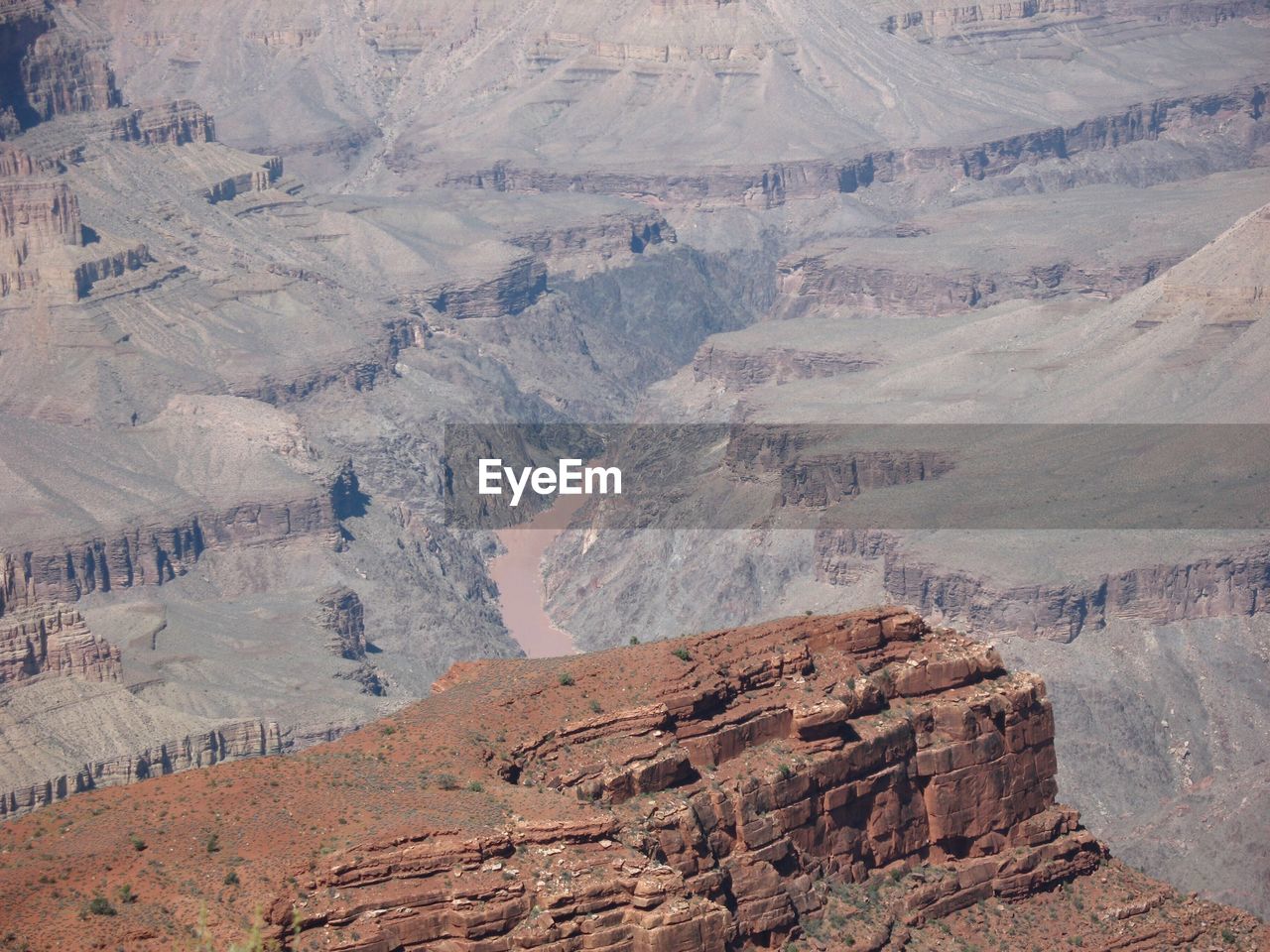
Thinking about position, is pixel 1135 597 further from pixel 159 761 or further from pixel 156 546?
pixel 156 546

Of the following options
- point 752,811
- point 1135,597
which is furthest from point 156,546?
point 752,811

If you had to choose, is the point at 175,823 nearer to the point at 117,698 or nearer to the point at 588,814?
the point at 588,814

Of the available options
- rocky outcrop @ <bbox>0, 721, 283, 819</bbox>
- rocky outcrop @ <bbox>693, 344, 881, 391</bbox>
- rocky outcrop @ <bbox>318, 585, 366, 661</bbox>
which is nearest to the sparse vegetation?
rocky outcrop @ <bbox>0, 721, 283, 819</bbox>

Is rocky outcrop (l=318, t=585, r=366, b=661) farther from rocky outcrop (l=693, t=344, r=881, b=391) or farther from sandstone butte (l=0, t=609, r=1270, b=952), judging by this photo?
sandstone butte (l=0, t=609, r=1270, b=952)

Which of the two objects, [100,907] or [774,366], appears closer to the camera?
[100,907]

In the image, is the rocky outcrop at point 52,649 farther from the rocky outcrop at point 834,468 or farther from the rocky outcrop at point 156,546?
the rocky outcrop at point 834,468

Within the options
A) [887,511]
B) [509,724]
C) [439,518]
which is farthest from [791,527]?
[509,724]
